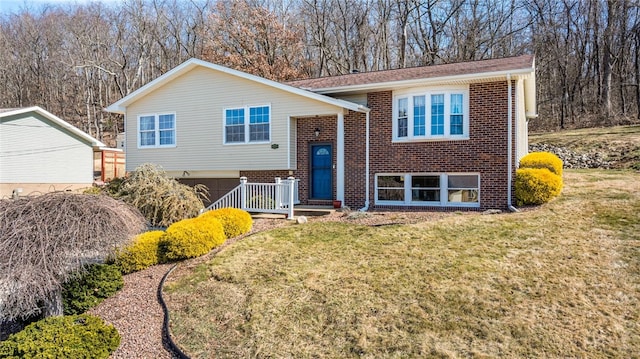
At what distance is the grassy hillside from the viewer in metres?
18.5

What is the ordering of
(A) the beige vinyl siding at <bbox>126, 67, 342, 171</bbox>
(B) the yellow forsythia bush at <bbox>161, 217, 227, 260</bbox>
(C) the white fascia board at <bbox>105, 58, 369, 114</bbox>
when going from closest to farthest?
(B) the yellow forsythia bush at <bbox>161, 217, 227, 260</bbox> < (C) the white fascia board at <bbox>105, 58, 369, 114</bbox> < (A) the beige vinyl siding at <bbox>126, 67, 342, 171</bbox>

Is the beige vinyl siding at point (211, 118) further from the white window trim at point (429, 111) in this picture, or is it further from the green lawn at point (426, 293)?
Answer: the green lawn at point (426, 293)

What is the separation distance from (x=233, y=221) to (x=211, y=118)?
6.06 metres

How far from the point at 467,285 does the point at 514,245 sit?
207 cm

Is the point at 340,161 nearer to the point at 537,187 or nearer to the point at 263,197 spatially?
the point at 263,197

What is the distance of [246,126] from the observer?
14.6m

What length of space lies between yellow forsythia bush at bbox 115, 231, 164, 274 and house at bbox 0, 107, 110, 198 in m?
13.7

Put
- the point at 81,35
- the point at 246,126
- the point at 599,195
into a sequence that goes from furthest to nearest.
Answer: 1. the point at 81,35
2. the point at 246,126
3. the point at 599,195

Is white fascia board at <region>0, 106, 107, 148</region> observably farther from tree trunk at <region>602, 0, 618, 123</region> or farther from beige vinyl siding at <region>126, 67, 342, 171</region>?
tree trunk at <region>602, 0, 618, 123</region>

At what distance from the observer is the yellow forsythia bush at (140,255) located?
832 centimetres

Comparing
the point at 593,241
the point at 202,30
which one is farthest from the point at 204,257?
the point at 202,30

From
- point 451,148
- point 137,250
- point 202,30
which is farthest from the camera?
point 202,30

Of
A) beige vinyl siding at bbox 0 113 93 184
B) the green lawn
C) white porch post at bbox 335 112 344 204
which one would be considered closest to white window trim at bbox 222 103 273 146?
white porch post at bbox 335 112 344 204

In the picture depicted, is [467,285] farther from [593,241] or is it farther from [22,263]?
[22,263]
